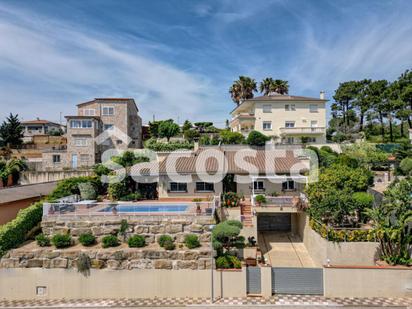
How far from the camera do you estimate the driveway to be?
21370 mm

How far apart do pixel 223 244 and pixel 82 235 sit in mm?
10749

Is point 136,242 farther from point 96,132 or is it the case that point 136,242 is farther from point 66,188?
point 96,132

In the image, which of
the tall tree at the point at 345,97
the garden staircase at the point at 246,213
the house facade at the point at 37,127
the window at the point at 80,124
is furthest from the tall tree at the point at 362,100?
the house facade at the point at 37,127

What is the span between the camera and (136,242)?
19.2m

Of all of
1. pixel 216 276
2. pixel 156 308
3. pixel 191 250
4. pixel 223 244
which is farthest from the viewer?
pixel 223 244

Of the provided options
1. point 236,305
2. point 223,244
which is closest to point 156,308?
point 236,305

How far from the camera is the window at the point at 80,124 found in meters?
45.0

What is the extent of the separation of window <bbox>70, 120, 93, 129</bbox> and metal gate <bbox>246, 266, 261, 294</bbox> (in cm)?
3807

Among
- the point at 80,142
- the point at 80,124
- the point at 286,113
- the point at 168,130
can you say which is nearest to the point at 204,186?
the point at 168,130

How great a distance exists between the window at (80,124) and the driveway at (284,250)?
34062 millimetres

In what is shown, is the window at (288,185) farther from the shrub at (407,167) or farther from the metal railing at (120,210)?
the shrub at (407,167)

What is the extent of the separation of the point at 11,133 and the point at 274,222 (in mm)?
58522

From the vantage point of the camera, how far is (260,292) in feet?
57.4

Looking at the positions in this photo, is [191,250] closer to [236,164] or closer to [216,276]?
[216,276]
